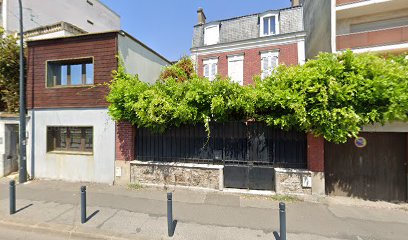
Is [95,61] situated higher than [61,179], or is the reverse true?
[95,61]

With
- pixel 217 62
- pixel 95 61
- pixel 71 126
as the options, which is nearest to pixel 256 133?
pixel 95 61

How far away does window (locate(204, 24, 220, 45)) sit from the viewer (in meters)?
16.8

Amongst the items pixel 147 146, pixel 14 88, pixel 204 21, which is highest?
pixel 204 21

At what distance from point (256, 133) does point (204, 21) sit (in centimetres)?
1489

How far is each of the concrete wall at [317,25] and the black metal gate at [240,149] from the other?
21.8 feet

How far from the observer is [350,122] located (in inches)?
206

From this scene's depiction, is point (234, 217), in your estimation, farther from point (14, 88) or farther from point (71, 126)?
point (14, 88)

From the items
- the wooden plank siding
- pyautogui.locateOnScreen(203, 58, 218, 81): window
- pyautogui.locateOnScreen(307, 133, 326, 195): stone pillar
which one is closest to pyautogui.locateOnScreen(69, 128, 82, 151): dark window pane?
the wooden plank siding

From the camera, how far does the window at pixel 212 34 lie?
16784 mm

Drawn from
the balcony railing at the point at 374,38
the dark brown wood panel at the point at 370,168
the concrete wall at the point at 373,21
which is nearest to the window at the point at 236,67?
the concrete wall at the point at 373,21

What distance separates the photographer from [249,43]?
51.3 feet

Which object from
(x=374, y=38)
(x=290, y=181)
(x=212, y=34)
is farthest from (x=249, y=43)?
(x=290, y=181)

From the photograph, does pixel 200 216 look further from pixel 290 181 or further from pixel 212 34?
pixel 212 34

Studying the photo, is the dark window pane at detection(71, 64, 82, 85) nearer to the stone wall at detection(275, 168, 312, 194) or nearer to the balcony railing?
the stone wall at detection(275, 168, 312, 194)
